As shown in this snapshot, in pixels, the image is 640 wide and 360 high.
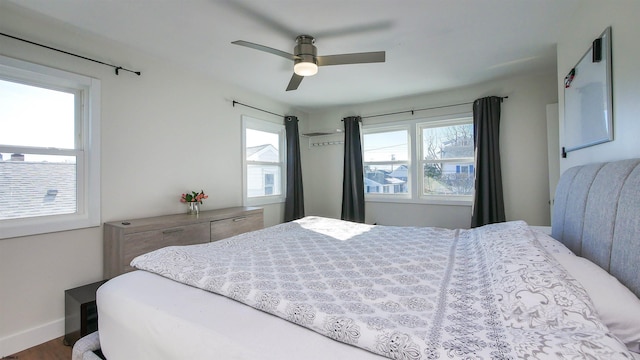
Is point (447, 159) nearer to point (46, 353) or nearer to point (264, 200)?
point (264, 200)

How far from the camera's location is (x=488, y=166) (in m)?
3.37

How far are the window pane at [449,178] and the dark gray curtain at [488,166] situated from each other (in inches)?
11.7

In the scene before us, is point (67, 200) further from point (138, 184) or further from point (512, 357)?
point (512, 357)

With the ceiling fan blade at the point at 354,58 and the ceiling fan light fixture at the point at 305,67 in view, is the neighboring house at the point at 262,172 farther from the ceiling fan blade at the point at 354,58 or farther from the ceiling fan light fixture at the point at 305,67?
the ceiling fan blade at the point at 354,58

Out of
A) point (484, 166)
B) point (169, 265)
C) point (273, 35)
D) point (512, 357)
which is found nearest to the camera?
point (512, 357)

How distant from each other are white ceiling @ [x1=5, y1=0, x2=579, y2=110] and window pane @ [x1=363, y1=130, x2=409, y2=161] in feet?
3.93

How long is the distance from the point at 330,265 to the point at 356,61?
5.16 feet

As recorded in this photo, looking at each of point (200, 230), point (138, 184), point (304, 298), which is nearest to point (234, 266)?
point (304, 298)

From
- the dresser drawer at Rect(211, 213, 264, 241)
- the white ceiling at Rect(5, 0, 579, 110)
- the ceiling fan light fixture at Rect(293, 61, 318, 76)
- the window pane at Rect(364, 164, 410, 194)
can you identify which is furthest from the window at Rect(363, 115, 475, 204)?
the ceiling fan light fixture at Rect(293, 61, 318, 76)

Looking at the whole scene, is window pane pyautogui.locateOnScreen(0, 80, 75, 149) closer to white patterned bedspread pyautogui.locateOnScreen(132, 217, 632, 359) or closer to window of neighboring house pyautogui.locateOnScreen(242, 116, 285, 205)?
white patterned bedspread pyautogui.locateOnScreen(132, 217, 632, 359)

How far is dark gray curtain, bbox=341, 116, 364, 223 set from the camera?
14.1 feet

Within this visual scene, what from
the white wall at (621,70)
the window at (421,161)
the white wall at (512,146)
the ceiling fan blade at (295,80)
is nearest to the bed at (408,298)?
the white wall at (621,70)

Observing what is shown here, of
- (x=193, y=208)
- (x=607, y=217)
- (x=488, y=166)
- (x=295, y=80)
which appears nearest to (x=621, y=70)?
(x=607, y=217)

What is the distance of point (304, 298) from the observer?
981 mm
